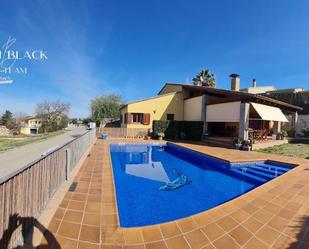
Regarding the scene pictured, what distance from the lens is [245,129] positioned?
1744 cm

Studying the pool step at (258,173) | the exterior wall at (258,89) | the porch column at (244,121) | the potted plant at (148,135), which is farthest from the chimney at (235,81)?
the pool step at (258,173)

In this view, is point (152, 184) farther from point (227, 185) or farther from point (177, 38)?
point (177, 38)

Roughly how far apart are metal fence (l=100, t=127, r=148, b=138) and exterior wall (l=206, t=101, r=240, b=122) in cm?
863

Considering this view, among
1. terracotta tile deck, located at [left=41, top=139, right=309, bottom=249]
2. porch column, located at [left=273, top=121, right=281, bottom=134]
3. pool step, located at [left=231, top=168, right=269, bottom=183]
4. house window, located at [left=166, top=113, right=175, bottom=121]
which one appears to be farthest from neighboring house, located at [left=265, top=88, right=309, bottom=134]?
terracotta tile deck, located at [left=41, top=139, right=309, bottom=249]

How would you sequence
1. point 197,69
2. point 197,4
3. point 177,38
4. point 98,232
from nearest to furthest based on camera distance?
point 98,232 < point 197,4 < point 177,38 < point 197,69

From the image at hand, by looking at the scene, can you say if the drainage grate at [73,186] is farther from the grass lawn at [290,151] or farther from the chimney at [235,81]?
the chimney at [235,81]

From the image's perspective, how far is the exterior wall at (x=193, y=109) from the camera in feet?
78.0

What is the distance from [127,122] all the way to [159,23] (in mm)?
12333

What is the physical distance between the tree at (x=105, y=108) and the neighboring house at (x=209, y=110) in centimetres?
1990

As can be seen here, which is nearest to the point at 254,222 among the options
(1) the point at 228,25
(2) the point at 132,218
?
(2) the point at 132,218

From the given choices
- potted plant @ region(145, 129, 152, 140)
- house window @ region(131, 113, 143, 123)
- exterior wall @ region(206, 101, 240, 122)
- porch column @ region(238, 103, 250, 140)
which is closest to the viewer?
porch column @ region(238, 103, 250, 140)

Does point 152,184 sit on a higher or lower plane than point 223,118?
lower

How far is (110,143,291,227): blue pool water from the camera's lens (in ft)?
20.6

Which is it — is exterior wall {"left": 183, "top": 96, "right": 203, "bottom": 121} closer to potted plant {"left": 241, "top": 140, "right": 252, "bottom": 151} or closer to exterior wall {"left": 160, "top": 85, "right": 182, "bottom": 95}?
exterior wall {"left": 160, "top": 85, "right": 182, "bottom": 95}
